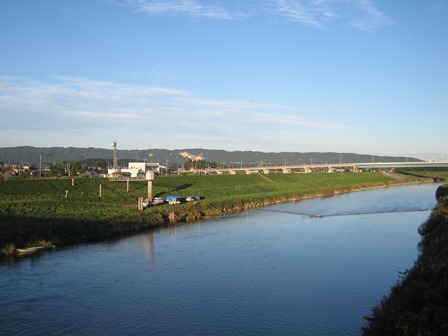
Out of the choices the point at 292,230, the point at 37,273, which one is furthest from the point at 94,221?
the point at 292,230

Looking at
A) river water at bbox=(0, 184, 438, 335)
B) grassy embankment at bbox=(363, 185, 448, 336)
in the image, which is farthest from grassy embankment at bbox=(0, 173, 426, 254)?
grassy embankment at bbox=(363, 185, 448, 336)

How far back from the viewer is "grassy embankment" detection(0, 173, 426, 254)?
30.6 metres

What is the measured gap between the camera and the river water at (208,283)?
16734mm

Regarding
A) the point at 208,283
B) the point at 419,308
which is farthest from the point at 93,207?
the point at 419,308

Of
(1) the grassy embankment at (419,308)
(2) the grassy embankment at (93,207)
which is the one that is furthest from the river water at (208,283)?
(1) the grassy embankment at (419,308)

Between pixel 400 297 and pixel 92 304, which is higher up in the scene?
pixel 400 297

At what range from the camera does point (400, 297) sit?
45.5ft

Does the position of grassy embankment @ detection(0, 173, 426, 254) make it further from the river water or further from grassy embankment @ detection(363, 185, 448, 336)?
grassy embankment @ detection(363, 185, 448, 336)

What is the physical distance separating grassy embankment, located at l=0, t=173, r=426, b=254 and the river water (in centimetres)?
250

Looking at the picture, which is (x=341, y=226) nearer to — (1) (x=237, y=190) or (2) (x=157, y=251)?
(2) (x=157, y=251)

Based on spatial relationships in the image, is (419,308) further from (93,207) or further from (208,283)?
(93,207)

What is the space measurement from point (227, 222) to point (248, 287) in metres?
20.7

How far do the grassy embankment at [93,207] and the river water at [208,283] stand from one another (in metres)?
2.50

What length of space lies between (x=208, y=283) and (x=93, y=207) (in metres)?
22.0
